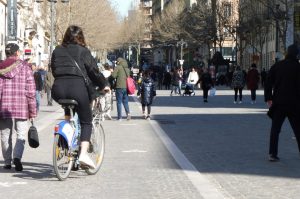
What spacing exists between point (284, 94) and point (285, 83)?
184mm

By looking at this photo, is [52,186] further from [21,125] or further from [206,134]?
[206,134]

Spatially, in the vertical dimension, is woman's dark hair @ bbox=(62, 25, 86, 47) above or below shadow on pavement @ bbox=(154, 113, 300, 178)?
above

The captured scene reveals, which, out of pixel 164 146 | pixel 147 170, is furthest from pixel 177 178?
pixel 164 146

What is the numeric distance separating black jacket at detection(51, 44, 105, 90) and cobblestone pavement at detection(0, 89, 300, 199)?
1304 mm

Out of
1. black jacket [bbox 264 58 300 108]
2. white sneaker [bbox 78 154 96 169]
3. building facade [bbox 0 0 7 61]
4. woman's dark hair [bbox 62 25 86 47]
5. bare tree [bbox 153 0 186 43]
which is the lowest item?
white sneaker [bbox 78 154 96 169]

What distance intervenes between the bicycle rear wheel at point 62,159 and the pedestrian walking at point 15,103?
1.29m

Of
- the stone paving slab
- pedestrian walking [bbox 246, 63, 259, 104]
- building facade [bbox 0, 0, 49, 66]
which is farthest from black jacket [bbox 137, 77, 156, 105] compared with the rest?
building facade [bbox 0, 0, 49, 66]

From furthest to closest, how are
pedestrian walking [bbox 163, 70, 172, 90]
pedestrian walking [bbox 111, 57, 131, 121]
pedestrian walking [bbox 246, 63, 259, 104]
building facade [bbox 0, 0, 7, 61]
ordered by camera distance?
1. pedestrian walking [bbox 163, 70, 172, 90]
2. building facade [bbox 0, 0, 7, 61]
3. pedestrian walking [bbox 246, 63, 259, 104]
4. pedestrian walking [bbox 111, 57, 131, 121]

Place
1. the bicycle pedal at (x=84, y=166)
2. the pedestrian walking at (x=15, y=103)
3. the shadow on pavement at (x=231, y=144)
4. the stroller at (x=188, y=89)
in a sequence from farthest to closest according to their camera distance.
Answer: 1. the stroller at (x=188, y=89)
2. the shadow on pavement at (x=231, y=144)
3. the pedestrian walking at (x=15, y=103)
4. the bicycle pedal at (x=84, y=166)

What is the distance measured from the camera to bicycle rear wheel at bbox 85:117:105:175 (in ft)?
38.5

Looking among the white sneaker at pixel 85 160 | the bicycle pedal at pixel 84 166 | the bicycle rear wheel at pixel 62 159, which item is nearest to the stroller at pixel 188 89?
the bicycle pedal at pixel 84 166

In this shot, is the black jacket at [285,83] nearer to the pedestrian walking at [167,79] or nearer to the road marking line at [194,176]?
the road marking line at [194,176]

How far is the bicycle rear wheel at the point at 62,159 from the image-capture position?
10.8 meters

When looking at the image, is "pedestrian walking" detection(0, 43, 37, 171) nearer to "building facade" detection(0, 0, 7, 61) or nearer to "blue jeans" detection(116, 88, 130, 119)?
"blue jeans" detection(116, 88, 130, 119)
